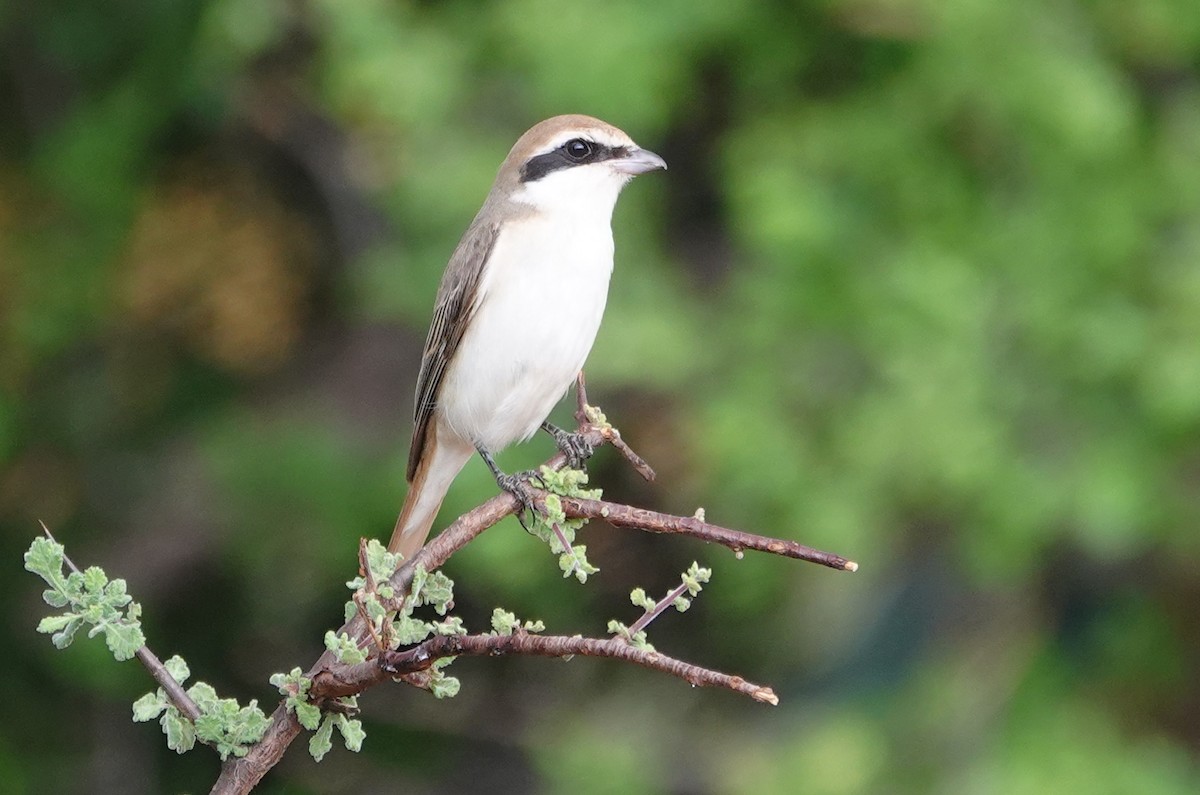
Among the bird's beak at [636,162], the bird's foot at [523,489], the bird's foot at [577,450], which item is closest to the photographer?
the bird's foot at [523,489]

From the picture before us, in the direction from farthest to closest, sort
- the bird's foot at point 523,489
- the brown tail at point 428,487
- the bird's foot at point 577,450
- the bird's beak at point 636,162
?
the bird's beak at point 636,162 < the brown tail at point 428,487 < the bird's foot at point 577,450 < the bird's foot at point 523,489

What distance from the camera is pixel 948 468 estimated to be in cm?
549

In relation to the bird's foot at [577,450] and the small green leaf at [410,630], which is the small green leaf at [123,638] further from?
the bird's foot at [577,450]

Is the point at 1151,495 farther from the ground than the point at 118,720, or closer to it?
farther from the ground

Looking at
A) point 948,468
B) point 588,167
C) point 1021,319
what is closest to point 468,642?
point 588,167

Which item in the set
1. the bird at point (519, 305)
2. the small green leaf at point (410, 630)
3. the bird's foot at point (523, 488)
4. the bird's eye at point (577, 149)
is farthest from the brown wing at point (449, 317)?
the small green leaf at point (410, 630)

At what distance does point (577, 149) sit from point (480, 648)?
7.54ft

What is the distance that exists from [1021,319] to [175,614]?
11.9ft

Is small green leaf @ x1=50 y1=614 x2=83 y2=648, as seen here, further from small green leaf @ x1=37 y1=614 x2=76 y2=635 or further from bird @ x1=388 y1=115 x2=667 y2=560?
bird @ x1=388 y1=115 x2=667 y2=560

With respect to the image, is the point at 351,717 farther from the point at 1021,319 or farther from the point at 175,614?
the point at 175,614

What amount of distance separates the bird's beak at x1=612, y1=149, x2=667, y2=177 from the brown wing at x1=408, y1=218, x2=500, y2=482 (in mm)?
333

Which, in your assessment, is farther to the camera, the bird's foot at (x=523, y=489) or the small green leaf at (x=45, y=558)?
the bird's foot at (x=523, y=489)

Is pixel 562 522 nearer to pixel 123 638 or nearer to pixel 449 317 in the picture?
pixel 123 638

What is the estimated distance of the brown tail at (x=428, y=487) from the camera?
3500 millimetres
